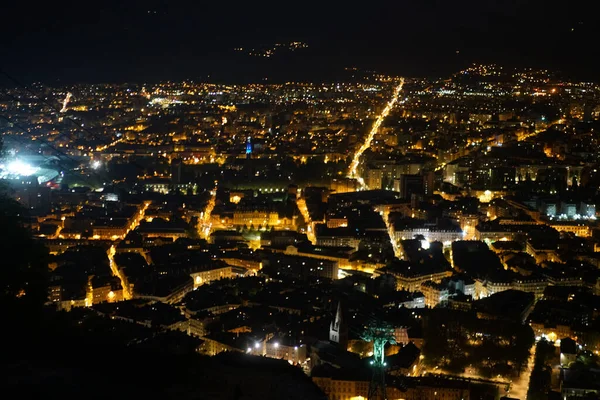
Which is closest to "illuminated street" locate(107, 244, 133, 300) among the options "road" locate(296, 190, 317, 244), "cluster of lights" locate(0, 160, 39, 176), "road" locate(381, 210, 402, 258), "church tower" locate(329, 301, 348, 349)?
"cluster of lights" locate(0, 160, 39, 176)

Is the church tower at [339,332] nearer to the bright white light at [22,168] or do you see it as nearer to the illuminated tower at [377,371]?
the illuminated tower at [377,371]

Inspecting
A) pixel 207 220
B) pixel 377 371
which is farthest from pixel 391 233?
pixel 377 371

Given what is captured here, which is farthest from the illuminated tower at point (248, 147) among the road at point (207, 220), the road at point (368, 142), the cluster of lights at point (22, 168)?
the cluster of lights at point (22, 168)

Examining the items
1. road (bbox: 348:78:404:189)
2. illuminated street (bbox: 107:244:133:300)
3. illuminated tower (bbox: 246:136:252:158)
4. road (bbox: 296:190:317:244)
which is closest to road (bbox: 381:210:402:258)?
road (bbox: 296:190:317:244)

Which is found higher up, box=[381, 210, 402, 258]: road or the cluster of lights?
the cluster of lights

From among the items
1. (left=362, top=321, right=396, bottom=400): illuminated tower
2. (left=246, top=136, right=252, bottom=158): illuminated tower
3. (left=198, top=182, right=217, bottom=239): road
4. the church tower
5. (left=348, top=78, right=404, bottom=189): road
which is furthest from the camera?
(left=246, top=136, right=252, bottom=158): illuminated tower

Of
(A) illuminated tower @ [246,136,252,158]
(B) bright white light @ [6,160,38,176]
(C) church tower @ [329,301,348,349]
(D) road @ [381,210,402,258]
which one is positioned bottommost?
(C) church tower @ [329,301,348,349]

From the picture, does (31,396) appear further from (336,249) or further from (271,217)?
(271,217)

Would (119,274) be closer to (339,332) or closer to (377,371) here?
(339,332)

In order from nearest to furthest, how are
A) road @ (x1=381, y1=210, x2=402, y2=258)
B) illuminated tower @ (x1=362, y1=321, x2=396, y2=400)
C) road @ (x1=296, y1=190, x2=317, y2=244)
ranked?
1. illuminated tower @ (x1=362, y1=321, x2=396, y2=400)
2. road @ (x1=381, y1=210, x2=402, y2=258)
3. road @ (x1=296, y1=190, x2=317, y2=244)

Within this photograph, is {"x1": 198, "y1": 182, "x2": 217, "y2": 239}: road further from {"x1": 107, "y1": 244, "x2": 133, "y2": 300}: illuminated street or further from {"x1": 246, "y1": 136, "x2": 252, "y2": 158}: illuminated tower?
{"x1": 246, "y1": 136, "x2": 252, "y2": 158}: illuminated tower

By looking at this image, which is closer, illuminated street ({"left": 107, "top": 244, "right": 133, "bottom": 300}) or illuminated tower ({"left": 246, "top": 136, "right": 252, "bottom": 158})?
illuminated street ({"left": 107, "top": 244, "right": 133, "bottom": 300})
